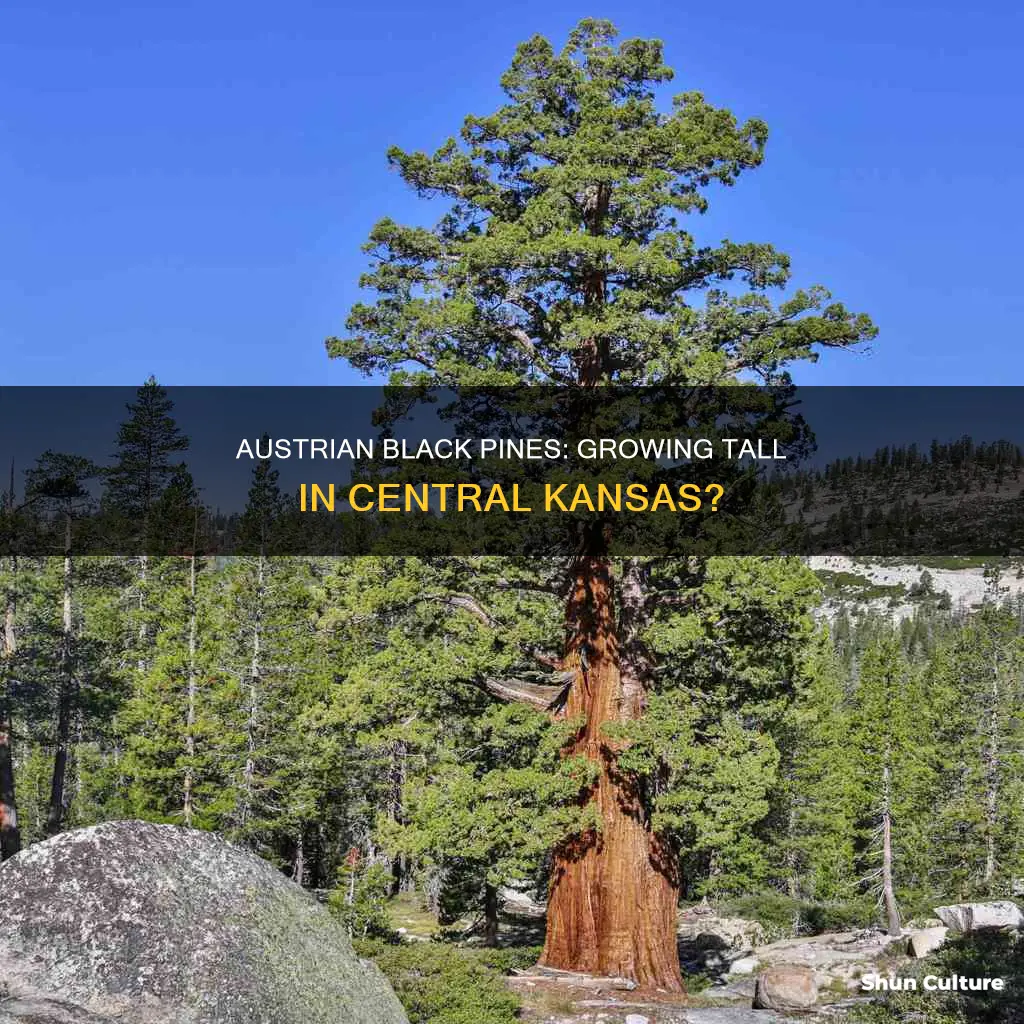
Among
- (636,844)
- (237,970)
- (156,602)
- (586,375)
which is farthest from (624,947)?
(156,602)

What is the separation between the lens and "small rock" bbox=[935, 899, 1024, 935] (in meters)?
23.5

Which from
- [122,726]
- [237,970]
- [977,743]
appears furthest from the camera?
[977,743]

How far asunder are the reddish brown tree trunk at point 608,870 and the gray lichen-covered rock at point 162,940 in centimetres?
751

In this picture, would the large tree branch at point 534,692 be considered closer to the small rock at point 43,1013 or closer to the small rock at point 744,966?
the small rock at point 43,1013

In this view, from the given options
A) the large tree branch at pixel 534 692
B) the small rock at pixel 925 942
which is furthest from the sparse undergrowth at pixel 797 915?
the large tree branch at pixel 534 692

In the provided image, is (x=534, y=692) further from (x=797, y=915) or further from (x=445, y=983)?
(x=797, y=915)

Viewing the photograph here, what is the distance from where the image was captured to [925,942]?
72.9ft

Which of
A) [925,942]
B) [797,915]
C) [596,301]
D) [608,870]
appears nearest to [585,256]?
[596,301]

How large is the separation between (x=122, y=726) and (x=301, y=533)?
35.9 feet

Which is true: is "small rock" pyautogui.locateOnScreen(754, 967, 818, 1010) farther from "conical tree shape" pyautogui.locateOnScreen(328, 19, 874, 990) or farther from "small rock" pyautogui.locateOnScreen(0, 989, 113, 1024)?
"small rock" pyautogui.locateOnScreen(0, 989, 113, 1024)

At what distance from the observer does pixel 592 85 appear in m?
15.7

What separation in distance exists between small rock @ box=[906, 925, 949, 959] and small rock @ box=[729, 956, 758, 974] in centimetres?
338

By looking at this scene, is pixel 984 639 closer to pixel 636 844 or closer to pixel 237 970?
pixel 636 844

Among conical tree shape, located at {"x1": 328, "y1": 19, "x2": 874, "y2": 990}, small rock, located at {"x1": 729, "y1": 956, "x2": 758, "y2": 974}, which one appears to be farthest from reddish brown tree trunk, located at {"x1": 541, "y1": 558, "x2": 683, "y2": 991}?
small rock, located at {"x1": 729, "y1": 956, "x2": 758, "y2": 974}
